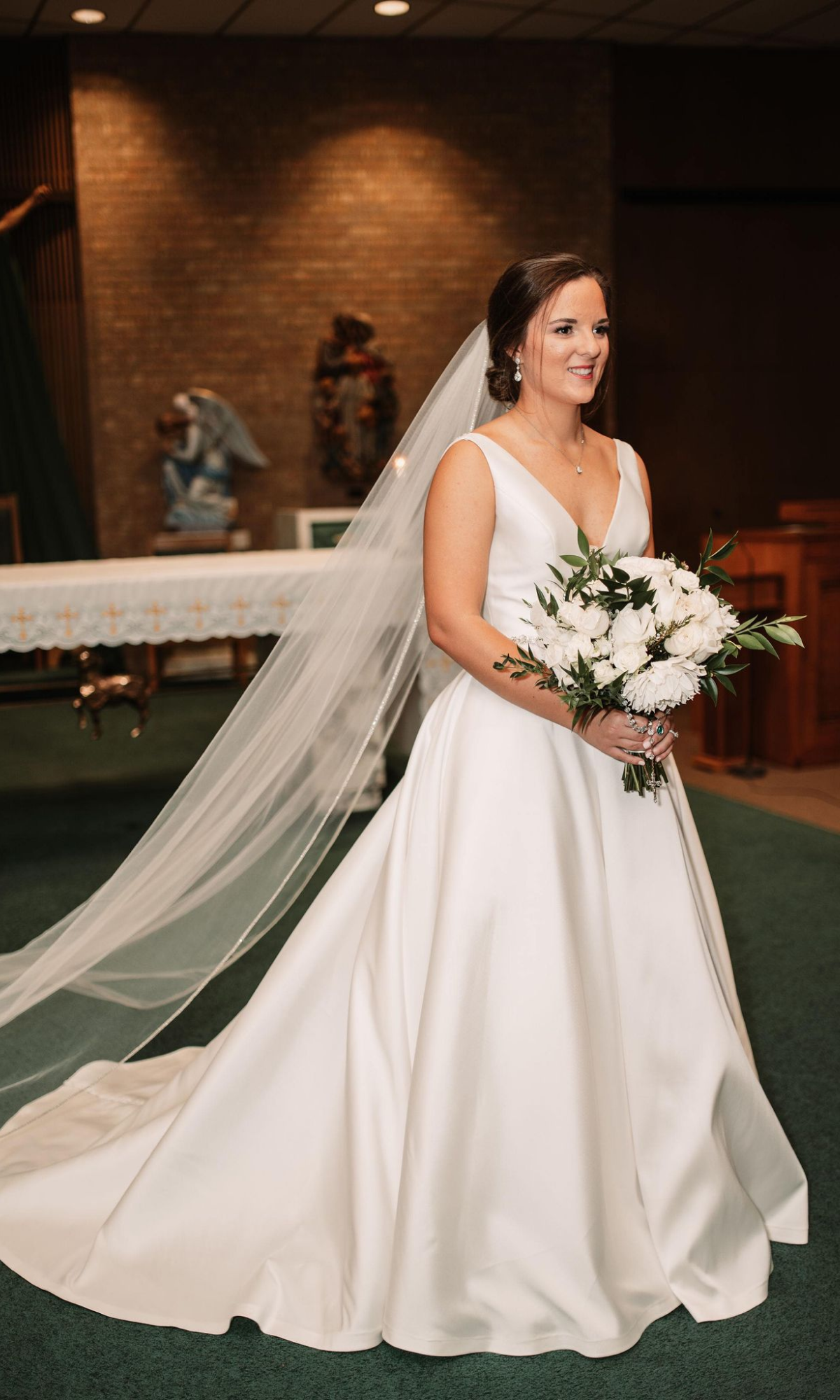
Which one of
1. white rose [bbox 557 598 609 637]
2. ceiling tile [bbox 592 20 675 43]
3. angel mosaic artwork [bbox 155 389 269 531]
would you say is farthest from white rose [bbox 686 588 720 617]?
ceiling tile [bbox 592 20 675 43]

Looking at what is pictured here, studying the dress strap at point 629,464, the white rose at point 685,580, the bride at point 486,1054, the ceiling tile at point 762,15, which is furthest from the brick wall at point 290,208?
the white rose at point 685,580

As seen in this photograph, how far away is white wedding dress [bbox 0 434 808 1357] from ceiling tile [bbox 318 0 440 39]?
7175 millimetres

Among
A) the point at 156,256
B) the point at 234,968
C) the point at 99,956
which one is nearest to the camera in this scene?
the point at 99,956

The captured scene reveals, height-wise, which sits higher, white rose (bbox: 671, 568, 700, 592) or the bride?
white rose (bbox: 671, 568, 700, 592)

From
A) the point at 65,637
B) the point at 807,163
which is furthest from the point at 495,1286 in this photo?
the point at 807,163

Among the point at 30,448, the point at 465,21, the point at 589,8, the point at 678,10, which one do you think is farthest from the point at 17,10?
the point at 678,10

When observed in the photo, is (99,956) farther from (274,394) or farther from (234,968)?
(274,394)

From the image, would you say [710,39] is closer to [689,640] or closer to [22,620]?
[22,620]

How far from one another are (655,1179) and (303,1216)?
63 cm

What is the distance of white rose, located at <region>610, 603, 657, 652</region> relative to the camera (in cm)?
193

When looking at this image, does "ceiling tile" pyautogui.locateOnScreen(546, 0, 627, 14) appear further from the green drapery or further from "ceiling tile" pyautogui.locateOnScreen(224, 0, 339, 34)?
the green drapery

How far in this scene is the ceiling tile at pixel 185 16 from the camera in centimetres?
805

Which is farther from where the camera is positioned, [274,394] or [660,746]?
[274,394]

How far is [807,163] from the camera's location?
32.0ft
